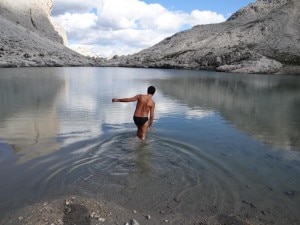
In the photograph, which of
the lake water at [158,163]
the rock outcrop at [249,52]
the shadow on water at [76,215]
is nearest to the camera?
the shadow on water at [76,215]


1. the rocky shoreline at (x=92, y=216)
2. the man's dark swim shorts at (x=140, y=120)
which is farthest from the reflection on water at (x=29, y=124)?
the rocky shoreline at (x=92, y=216)

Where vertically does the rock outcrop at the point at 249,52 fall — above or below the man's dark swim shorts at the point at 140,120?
above

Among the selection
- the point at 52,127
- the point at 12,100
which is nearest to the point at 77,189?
the point at 52,127

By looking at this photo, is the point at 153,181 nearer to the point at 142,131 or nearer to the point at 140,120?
the point at 140,120

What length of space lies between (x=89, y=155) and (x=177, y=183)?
4897mm

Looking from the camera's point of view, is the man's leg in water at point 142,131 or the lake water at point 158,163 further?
the man's leg in water at point 142,131

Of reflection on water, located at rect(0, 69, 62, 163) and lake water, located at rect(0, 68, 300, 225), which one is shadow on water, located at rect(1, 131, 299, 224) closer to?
lake water, located at rect(0, 68, 300, 225)

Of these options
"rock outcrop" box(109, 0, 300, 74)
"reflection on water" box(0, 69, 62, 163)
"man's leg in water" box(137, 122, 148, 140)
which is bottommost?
"reflection on water" box(0, 69, 62, 163)

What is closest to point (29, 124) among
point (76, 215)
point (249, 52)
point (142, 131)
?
point (142, 131)

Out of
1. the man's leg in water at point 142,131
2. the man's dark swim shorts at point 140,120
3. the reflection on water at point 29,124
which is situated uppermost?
the man's dark swim shorts at point 140,120

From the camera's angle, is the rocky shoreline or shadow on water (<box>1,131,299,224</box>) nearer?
the rocky shoreline

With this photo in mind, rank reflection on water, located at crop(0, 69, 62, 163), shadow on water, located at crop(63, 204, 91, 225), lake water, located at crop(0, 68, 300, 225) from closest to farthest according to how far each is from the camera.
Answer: shadow on water, located at crop(63, 204, 91, 225) → lake water, located at crop(0, 68, 300, 225) → reflection on water, located at crop(0, 69, 62, 163)

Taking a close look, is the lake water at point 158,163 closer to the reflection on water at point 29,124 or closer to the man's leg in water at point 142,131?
the reflection on water at point 29,124

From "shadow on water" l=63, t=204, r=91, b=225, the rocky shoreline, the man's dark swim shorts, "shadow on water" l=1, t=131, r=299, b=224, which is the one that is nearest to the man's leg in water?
the man's dark swim shorts
